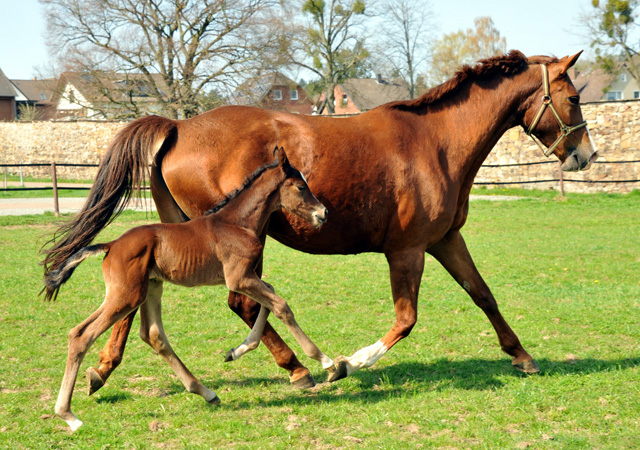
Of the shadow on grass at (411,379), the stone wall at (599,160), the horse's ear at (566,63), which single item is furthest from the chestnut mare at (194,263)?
the stone wall at (599,160)

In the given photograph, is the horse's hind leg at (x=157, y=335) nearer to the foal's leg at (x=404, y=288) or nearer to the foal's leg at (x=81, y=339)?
the foal's leg at (x=81, y=339)

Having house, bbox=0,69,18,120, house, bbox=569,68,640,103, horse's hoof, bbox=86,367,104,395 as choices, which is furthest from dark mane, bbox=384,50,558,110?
house, bbox=569,68,640,103

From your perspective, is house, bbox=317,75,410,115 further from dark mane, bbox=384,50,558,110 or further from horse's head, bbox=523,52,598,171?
horse's head, bbox=523,52,598,171

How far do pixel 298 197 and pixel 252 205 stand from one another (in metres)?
0.34

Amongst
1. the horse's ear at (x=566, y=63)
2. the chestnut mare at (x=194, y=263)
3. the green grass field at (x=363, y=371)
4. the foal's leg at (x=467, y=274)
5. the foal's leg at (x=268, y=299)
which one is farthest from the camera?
the foal's leg at (x=467, y=274)

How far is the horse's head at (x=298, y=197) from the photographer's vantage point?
429cm

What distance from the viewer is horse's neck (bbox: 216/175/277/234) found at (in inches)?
172

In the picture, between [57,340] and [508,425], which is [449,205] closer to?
[508,425]

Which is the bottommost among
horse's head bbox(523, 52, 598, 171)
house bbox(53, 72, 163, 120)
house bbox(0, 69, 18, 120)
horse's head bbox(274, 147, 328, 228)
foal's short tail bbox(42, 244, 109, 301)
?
foal's short tail bbox(42, 244, 109, 301)

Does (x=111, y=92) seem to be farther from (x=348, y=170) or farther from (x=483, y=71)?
(x=348, y=170)

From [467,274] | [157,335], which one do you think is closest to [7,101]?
[157,335]

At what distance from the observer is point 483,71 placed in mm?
5137

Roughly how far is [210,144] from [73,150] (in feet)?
90.2

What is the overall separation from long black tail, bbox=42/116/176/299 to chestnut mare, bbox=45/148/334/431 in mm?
513
